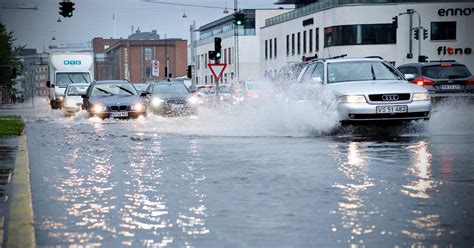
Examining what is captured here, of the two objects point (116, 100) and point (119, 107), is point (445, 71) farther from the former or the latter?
point (116, 100)

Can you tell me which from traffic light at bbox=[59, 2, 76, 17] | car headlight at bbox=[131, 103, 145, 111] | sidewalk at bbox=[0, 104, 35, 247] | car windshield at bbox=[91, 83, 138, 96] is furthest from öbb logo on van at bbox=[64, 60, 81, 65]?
sidewalk at bbox=[0, 104, 35, 247]

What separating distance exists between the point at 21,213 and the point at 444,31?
214 feet

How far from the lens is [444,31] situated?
69.1 m

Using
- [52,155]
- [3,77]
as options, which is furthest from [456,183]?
[3,77]

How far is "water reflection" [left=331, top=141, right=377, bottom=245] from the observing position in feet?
20.9

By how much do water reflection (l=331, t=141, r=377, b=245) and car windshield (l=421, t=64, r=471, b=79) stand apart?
32.8 feet

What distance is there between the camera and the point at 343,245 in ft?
18.9

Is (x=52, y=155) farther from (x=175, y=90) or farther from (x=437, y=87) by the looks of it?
(x=175, y=90)

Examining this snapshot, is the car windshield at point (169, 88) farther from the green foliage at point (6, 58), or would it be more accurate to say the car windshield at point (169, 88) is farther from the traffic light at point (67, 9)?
the green foliage at point (6, 58)

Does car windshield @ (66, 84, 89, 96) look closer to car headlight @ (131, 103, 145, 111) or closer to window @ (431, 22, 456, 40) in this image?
car headlight @ (131, 103, 145, 111)

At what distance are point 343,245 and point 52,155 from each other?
846cm

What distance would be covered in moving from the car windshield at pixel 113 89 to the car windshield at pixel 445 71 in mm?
9980

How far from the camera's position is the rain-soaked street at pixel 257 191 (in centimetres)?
620

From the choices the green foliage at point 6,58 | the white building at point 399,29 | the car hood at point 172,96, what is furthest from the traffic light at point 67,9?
the green foliage at point 6,58
